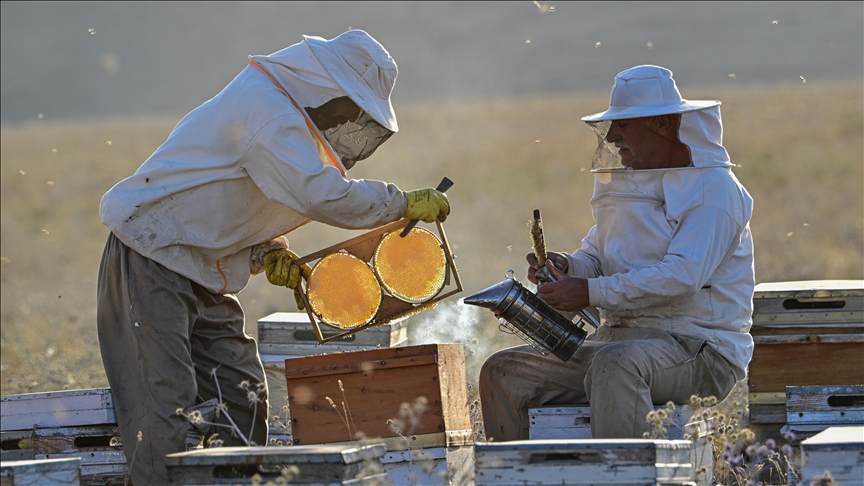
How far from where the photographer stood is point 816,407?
16.4ft

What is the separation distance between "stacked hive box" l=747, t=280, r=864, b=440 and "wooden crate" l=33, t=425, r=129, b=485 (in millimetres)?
3361

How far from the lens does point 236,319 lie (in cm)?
523

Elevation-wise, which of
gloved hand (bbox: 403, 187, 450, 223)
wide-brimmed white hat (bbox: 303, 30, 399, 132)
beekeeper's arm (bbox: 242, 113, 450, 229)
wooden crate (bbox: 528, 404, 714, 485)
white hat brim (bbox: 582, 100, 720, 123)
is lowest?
wooden crate (bbox: 528, 404, 714, 485)

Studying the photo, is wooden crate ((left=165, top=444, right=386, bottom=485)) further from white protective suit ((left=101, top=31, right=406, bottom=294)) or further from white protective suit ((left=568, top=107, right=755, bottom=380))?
white protective suit ((left=568, top=107, right=755, bottom=380))

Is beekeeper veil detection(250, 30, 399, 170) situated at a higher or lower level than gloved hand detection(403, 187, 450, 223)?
higher

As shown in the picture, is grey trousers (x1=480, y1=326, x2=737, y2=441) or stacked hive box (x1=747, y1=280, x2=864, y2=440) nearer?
grey trousers (x1=480, y1=326, x2=737, y2=441)

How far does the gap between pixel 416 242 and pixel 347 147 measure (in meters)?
0.57

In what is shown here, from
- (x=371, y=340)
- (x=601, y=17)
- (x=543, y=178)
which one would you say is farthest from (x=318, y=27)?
(x=371, y=340)

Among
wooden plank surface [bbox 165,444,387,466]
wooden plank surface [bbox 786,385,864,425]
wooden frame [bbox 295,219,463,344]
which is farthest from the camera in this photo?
wooden frame [bbox 295,219,463,344]

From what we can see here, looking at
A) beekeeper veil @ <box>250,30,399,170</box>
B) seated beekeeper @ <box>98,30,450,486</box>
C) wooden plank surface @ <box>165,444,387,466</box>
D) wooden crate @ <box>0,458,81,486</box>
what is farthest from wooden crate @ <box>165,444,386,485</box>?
beekeeper veil @ <box>250,30,399,170</box>

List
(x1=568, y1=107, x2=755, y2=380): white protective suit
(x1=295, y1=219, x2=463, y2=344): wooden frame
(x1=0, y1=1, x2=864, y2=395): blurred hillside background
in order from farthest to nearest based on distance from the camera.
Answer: (x1=0, y1=1, x2=864, y2=395): blurred hillside background → (x1=295, y1=219, x2=463, y2=344): wooden frame → (x1=568, y1=107, x2=755, y2=380): white protective suit

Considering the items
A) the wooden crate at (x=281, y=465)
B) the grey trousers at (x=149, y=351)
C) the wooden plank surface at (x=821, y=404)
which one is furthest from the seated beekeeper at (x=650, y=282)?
the grey trousers at (x=149, y=351)

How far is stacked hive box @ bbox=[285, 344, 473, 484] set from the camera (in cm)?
466

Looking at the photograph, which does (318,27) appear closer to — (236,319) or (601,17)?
(601,17)
